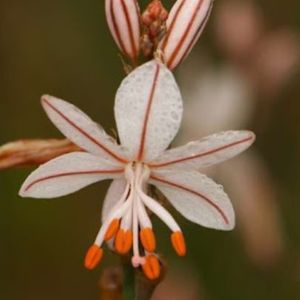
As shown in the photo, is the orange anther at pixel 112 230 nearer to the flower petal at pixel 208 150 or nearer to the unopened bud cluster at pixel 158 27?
the flower petal at pixel 208 150

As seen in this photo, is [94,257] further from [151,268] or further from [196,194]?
[196,194]

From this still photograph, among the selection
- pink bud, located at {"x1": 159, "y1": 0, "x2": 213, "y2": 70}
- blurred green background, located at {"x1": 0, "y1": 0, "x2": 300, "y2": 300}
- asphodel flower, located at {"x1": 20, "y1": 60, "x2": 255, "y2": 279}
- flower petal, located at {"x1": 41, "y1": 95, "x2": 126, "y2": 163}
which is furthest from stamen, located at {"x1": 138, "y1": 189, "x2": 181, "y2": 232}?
blurred green background, located at {"x1": 0, "y1": 0, "x2": 300, "y2": 300}

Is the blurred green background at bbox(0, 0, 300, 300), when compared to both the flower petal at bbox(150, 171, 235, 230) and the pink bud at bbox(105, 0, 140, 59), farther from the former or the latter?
the pink bud at bbox(105, 0, 140, 59)

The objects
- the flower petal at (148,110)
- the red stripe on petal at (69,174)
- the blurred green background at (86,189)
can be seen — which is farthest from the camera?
the blurred green background at (86,189)

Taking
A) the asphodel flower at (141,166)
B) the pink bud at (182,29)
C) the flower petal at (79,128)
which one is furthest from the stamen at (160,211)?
the pink bud at (182,29)

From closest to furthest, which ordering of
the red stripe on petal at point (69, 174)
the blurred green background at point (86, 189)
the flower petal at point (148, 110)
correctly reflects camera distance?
the flower petal at point (148, 110)
the red stripe on petal at point (69, 174)
the blurred green background at point (86, 189)

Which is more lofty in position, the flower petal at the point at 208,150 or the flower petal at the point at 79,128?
the flower petal at the point at 79,128

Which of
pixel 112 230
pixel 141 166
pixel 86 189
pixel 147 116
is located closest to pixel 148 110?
pixel 147 116
